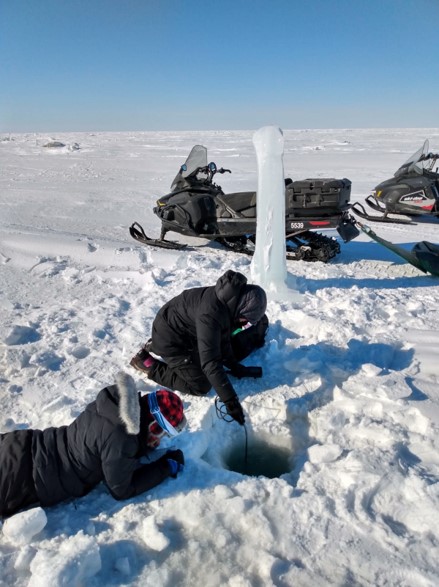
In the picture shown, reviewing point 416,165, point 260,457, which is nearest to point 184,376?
point 260,457

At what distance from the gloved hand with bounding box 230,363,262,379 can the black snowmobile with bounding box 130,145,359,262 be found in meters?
2.74

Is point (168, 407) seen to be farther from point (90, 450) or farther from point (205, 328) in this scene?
point (205, 328)

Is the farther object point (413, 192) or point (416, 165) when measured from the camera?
point (416, 165)

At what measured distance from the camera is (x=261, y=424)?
3.12 meters

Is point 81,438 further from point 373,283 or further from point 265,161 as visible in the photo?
point 373,283

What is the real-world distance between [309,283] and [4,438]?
357 centimetres

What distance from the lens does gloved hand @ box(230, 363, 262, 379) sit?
3.51m

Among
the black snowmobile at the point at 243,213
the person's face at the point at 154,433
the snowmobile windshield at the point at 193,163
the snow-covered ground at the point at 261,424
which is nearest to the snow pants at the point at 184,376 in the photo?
the snow-covered ground at the point at 261,424

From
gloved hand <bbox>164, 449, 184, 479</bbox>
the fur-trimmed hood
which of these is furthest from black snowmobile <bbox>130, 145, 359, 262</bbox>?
the fur-trimmed hood

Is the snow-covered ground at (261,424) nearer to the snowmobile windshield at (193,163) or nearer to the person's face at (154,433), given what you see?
the person's face at (154,433)

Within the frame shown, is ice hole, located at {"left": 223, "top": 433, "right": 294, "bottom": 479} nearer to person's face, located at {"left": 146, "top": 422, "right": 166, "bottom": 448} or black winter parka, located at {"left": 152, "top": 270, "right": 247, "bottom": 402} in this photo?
black winter parka, located at {"left": 152, "top": 270, "right": 247, "bottom": 402}

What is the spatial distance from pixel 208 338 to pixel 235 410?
1.58 feet

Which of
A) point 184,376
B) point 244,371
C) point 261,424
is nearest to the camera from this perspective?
point 261,424

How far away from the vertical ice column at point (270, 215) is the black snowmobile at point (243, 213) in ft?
3.48
